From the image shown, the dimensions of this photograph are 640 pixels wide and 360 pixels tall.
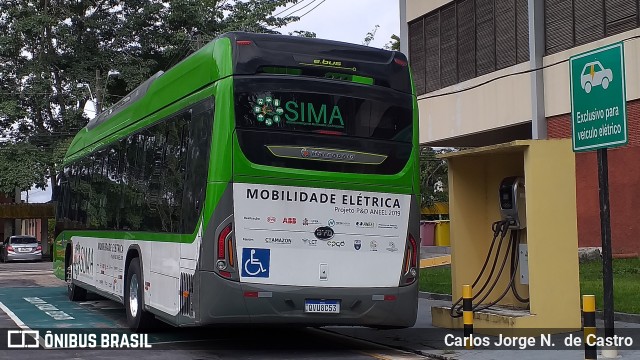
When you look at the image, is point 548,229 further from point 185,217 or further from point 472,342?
point 185,217

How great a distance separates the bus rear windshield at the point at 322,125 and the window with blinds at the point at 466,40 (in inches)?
591

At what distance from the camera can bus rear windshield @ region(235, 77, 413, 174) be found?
1040cm

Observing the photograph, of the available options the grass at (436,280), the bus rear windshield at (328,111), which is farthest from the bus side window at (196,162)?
the grass at (436,280)

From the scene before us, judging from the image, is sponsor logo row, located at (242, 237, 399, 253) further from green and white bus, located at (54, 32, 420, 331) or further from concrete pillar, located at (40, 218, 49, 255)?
concrete pillar, located at (40, 218, 49, 255)

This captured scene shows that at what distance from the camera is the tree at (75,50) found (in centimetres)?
4428

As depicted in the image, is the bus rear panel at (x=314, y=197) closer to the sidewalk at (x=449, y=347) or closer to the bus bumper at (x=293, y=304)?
the bus bumper at (x=293, y=304)

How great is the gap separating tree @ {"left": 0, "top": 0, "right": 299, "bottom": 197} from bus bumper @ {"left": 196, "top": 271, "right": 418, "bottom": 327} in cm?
3431

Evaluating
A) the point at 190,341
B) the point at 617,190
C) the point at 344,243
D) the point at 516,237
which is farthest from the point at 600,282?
the point at 190,341

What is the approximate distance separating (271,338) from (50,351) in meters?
3.23

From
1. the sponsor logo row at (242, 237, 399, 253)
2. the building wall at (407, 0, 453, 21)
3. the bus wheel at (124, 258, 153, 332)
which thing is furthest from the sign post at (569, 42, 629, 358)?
the building wall at (407, 0, 453, 21)

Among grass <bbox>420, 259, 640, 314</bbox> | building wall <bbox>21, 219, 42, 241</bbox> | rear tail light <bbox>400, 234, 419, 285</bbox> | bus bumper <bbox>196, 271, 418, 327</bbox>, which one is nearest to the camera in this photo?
bus bumper <bbox>196, 271, 418, 327</bbox>

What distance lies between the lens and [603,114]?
9.12 m

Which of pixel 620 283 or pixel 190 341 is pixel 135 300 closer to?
pixel 190 341

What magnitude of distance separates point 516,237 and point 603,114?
4241mm
